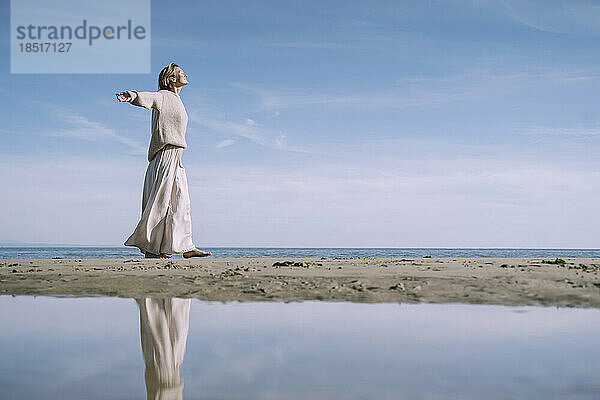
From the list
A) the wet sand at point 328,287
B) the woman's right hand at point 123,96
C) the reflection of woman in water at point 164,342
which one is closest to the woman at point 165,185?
the woman's right hand at point 123,96

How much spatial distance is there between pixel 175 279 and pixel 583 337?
3522mm

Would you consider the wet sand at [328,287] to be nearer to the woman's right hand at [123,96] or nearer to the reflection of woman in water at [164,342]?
the reflection of woman in water at [164,342]

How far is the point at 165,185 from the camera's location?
29.7 feet

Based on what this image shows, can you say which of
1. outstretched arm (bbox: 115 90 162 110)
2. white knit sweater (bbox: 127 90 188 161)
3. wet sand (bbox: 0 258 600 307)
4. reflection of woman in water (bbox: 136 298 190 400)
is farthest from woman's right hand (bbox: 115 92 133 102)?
reflection of woman in water (bbox: 136 298 190 400)

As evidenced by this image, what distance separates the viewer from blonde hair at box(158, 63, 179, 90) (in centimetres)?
948

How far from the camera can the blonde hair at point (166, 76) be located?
9477mm

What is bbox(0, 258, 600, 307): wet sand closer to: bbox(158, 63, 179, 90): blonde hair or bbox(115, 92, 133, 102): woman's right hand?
bbox(115, 92, 133, 102): woman's right hand

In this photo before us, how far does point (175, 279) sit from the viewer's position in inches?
201

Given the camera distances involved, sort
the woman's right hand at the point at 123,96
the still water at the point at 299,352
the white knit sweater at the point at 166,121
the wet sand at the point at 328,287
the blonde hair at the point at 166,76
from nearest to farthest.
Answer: the still water at the point at 299,352
the wet sand at the point at 328,287
the woman's right hand at the point at 123,96
the white knit sweater at the point at 166,121
the blonde hair at the point at 166,76

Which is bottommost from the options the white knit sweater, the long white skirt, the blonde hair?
the long white skirt

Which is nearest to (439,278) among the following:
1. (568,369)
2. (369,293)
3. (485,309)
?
(369,293)

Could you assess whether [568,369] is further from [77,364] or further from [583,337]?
[77,364]

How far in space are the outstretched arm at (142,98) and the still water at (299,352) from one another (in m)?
5.59

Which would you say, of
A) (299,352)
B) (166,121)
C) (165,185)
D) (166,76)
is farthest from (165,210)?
(299,352)
